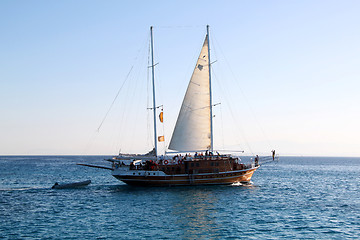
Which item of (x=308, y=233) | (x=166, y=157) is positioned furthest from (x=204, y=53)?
(x=308, y=233)

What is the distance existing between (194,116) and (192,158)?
5877 mm

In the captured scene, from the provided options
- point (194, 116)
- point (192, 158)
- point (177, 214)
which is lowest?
point (177, 214)

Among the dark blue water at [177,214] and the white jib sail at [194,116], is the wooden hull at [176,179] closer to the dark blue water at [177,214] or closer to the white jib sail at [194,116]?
the dark blue water at [177,214]

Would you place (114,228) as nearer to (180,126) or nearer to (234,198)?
(234,198)

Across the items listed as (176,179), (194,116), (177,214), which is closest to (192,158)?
(176,179)

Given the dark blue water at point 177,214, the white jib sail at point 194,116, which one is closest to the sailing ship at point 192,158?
the white jib sail at point 194,116

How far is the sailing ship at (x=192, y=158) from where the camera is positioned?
46500 millimetres

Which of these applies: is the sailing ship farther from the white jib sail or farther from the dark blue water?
the dark blue water

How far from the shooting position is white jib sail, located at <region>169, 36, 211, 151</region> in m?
48.7

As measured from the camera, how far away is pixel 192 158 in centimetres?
4750

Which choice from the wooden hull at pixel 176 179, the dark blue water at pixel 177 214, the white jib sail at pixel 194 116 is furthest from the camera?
the white jib sail at pixel 194 116

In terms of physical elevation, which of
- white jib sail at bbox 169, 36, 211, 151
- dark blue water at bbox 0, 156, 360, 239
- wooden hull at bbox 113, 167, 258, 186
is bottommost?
dark blue water at bbox 0, 156, 360, 239

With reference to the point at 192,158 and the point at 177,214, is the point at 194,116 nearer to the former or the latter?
the point at 192,158

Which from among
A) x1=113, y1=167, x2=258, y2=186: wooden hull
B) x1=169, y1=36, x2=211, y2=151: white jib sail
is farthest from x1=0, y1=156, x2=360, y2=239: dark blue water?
x1=169, y1=36, x2=211, y2=151: white jib sail
